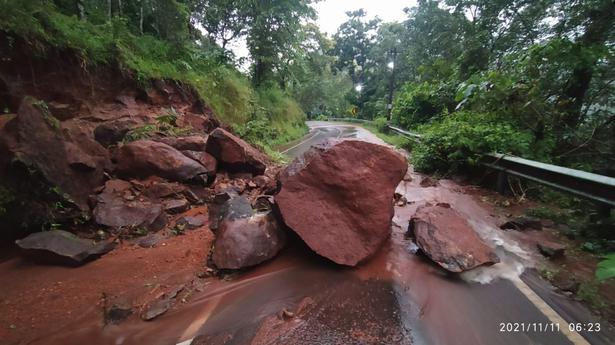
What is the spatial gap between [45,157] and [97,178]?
0.79m

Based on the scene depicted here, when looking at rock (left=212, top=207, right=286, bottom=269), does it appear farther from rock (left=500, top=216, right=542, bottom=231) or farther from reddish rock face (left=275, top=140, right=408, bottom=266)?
rock (left=500, top=216, right=542, bottom=231)

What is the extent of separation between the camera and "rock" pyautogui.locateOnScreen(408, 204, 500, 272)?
10.1 feet

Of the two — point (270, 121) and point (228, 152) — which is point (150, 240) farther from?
point (270, 121)

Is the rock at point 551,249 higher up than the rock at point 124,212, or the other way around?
the rock at point 124,212

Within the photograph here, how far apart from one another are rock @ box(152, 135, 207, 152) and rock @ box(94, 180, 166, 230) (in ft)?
5.84

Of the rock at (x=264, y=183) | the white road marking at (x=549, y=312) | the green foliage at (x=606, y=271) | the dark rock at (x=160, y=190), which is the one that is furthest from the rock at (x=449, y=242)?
the dark rock at (x=160, y=190)

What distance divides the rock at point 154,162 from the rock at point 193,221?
3.56ft

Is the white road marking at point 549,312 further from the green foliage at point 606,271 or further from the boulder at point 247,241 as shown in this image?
the boulder at point 247,241

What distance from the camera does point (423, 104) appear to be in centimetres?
1564

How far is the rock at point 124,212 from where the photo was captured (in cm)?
427

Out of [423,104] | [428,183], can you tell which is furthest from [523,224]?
[423,104]

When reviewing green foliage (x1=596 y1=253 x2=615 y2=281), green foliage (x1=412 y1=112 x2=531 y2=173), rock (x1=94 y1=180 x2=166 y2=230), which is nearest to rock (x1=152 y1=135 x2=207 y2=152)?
rock (x1=94 y1=180 x2=166 y2=230)

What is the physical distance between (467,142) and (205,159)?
5.58m

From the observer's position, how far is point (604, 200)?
337 centimetres
